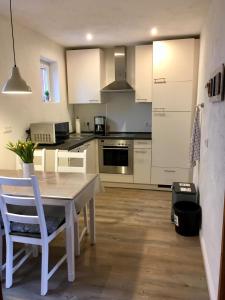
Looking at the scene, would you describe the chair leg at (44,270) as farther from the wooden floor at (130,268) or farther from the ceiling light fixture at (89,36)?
the ceiling light fixture at (89,36)

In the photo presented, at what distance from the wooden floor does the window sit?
2.19 meters

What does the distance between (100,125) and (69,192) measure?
2.84 metres

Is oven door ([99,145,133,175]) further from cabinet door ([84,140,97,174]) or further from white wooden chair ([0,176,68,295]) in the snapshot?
white wooden chair ([0,176,68,295])

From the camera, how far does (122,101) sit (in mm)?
4773

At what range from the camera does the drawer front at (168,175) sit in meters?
4.14

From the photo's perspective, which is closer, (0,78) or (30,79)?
(0,78)

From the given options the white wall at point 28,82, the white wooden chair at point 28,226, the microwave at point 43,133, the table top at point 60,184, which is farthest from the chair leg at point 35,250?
the microwave at point 43,133

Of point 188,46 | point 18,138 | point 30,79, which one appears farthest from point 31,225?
point 188,46

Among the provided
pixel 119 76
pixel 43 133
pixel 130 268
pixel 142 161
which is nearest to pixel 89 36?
pixel 119 76

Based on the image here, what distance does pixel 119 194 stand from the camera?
418 cm

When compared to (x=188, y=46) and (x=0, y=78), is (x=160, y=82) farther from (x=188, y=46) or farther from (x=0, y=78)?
(x=0, y=78)

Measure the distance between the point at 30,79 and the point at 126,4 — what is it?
162cm

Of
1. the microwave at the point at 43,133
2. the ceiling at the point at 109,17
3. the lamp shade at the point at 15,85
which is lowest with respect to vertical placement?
the microwave at the point at 43,133

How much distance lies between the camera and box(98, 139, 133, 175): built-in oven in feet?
14.2
